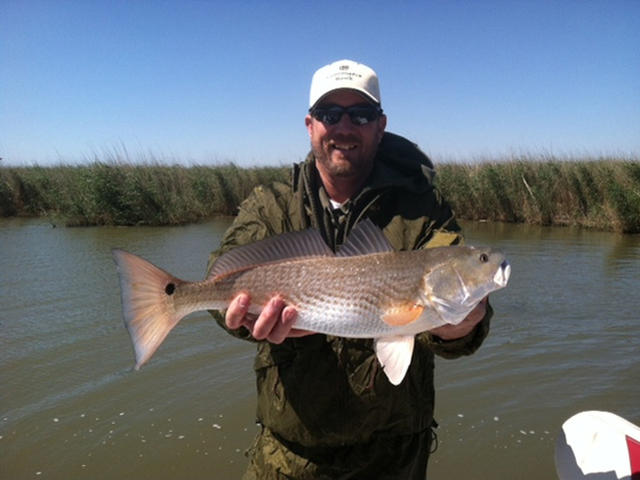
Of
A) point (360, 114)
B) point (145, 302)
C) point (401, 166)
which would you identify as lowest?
point (145, 302)

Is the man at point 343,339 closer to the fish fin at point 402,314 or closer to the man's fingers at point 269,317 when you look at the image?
the man's fingers at point 269,317

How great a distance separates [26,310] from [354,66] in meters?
9.45

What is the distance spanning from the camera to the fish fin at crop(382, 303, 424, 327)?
253cm

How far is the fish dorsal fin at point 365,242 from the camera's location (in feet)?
8.81

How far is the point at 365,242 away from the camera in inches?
107

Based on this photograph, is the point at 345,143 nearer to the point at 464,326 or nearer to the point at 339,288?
the point at 339,288

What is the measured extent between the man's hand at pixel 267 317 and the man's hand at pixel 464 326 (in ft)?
2.92

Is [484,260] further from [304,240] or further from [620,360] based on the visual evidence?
[620,360]

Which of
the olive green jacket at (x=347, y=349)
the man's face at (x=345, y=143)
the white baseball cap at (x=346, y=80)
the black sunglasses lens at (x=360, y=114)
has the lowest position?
the olive green jacket at (x=347, y=349)

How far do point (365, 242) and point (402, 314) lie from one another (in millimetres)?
478

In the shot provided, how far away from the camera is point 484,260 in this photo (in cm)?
256

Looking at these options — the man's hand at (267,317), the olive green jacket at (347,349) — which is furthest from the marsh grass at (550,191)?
the man's hand at (267,317)

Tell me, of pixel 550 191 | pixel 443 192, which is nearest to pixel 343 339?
pixel 443 192

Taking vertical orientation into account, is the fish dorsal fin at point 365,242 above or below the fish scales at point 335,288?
above
